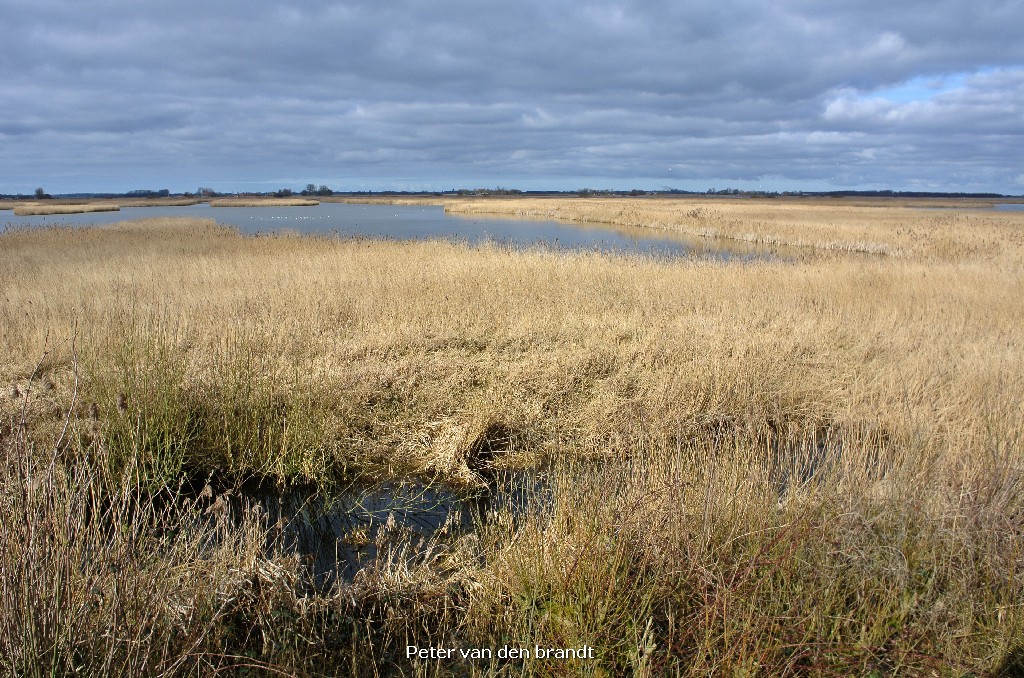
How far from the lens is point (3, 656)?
6.69 feet

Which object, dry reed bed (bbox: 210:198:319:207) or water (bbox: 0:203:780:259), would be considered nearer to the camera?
water (bbox: 0:203:780:259)

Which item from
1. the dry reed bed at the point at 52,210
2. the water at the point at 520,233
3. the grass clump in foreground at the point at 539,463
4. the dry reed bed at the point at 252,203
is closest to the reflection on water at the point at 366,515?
the grass clump in foreground at the point at 539,463

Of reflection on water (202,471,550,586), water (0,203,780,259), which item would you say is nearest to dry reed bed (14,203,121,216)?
water (0,203,780,259)

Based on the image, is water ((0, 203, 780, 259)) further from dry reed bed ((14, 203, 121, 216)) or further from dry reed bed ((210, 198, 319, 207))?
dry reed bed ((210, 198, 319, 207))

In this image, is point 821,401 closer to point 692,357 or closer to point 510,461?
point 692,357

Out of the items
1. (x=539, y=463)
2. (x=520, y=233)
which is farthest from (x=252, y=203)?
(x=539, y=463)

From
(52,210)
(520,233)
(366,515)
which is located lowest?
(366,515)

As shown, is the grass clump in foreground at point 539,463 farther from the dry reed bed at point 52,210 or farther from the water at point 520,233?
the dry reed bed at point 52,210

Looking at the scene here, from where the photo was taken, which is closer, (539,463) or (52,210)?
(539,463)

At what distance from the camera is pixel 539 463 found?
227 inches

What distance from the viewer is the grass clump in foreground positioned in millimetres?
2654

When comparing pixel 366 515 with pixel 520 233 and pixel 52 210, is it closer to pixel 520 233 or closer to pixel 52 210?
pixel 520 233

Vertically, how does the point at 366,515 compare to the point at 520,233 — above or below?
below

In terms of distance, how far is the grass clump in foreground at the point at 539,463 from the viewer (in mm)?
2654
